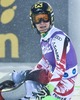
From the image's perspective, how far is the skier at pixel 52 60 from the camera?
2725 mm

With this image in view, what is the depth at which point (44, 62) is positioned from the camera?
3.07 metres

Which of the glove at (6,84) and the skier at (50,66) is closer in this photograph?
the skier at (50,66)

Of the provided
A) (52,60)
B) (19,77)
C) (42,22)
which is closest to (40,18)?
(42,22)

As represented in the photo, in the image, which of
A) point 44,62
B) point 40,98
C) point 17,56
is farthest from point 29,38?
point 40,98

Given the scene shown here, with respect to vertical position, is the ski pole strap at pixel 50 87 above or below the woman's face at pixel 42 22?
below

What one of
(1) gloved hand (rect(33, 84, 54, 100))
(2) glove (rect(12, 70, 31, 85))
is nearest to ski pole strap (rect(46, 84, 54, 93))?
(1) gloved hand (rect(33, 84, 54, 100))

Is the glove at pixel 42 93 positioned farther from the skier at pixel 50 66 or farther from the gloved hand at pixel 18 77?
the gloved hand at pixel 18 77

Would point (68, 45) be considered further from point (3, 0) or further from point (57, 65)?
point (3, 0)

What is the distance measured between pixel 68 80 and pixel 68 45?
26 cm

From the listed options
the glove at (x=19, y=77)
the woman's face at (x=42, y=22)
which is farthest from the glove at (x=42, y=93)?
the woman's face at (x=42, y=22)

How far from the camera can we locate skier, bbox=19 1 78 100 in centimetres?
272

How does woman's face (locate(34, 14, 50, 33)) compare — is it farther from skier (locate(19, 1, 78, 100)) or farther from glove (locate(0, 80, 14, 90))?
glove (locate(0, 80, 14, 90))

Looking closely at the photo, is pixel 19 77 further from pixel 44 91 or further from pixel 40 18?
pixel 40 18

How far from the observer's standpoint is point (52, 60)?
290 centimetres
